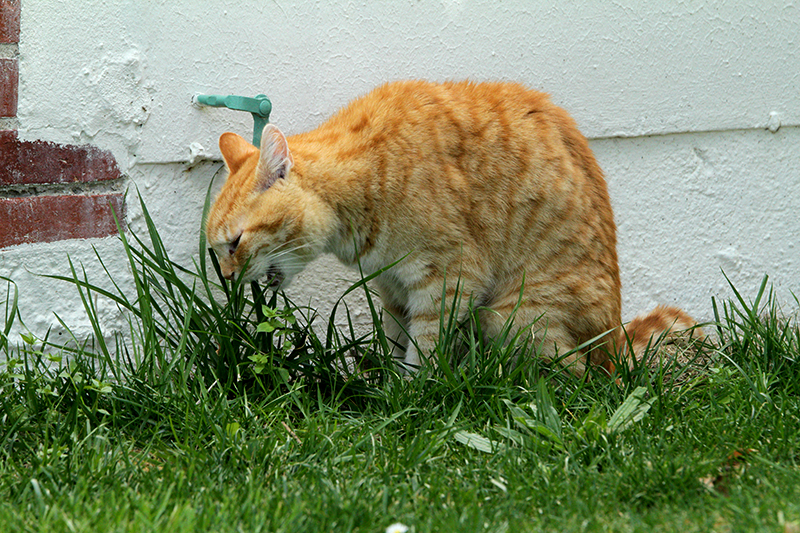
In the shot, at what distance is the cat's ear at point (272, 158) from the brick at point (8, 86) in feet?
2.69

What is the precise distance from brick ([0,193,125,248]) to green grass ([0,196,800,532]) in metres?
0.13

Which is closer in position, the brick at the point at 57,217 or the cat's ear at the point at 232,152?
the brick at the point at 57,217

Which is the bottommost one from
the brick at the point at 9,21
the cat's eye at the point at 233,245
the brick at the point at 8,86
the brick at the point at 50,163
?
the cat's eye at the point at 233,245

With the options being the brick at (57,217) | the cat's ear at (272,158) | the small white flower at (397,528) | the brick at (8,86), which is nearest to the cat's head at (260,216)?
the cat's ear at (272,158)

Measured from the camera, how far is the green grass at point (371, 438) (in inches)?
66.8

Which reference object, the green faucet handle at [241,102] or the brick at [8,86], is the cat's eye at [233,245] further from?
the brick at [8,86]

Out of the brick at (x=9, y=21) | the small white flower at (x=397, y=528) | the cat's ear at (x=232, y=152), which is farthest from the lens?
the cat's ear at (x=232, y=152)

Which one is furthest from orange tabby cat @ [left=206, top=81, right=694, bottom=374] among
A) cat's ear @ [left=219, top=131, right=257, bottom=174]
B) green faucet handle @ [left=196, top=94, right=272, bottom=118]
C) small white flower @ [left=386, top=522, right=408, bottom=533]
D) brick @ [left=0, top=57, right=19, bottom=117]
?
small white flower @ [left=386, top=522, right=408, bottom=533]

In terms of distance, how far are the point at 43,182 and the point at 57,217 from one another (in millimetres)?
126

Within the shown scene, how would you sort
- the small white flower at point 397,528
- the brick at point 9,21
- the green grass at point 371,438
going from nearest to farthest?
the small white flower at point 397,528 < the green grass at point 371,438 < the brick at point 9,21

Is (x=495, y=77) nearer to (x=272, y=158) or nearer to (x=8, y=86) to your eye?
(x=272, y=158)

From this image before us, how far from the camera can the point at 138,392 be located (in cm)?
223

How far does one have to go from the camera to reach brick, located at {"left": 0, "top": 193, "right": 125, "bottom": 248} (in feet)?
8.23

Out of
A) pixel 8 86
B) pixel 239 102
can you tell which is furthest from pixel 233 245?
pixel 8 86
